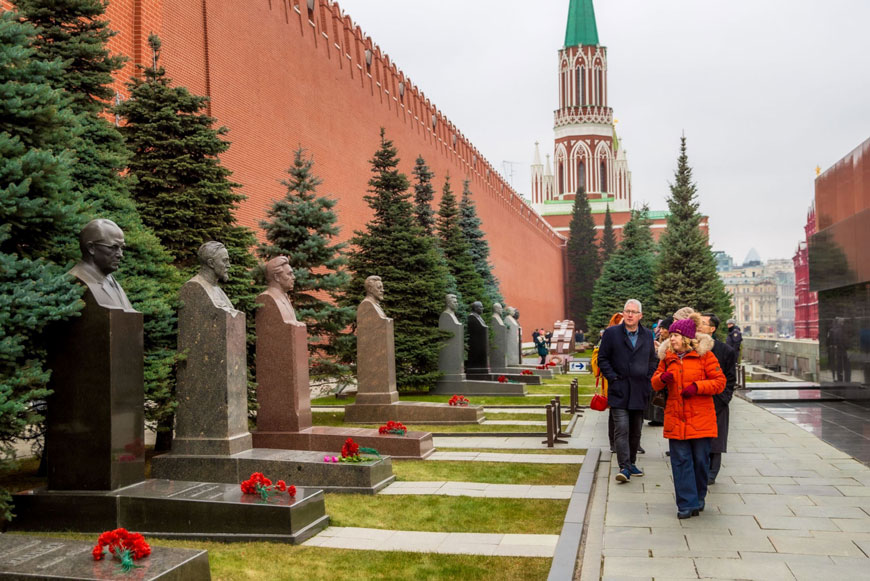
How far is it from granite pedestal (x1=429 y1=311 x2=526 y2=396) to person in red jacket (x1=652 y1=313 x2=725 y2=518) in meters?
11.3

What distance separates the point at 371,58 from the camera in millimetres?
26391

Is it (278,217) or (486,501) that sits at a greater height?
(278,217)

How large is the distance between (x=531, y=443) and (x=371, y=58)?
1835 cm

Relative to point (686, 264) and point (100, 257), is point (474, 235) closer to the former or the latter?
point (686, 264)

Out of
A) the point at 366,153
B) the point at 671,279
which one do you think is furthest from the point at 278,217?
the point at 671,279

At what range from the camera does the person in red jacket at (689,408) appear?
6316 millimetres

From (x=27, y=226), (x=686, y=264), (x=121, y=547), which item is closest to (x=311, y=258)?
(x=27, y=226)

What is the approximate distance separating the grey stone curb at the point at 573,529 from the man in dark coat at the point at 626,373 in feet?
1.44

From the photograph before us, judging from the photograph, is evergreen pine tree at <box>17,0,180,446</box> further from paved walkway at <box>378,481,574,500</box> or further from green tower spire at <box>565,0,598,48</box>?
green tower spire at <box>565,0,598,48</box>

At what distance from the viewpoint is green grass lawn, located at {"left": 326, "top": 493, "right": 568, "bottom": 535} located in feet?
21.0

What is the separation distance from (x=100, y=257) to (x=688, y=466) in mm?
4811

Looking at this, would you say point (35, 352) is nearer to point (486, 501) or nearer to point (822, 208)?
point (486, 501)

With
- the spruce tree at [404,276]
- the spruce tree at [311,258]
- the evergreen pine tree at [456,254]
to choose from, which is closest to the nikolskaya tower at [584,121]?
the evergreen pine tree at [456,254]

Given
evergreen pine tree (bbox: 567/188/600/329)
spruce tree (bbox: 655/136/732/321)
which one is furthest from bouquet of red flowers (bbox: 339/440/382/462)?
evergreen pine tree (bbox: 567/188/600/329)
